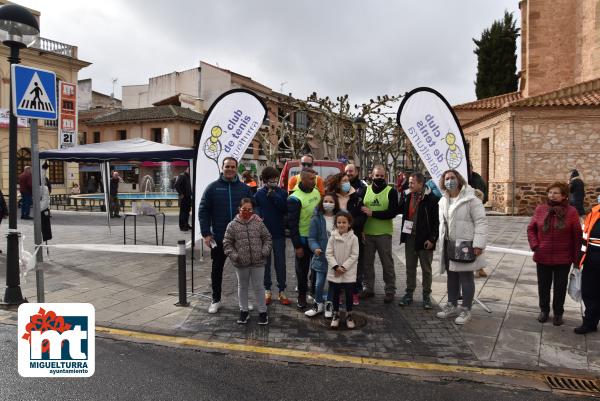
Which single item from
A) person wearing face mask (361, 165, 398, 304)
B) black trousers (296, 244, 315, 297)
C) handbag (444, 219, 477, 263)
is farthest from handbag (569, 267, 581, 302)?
black trousers (296, 244, 315, 297)

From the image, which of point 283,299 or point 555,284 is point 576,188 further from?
point 283,299

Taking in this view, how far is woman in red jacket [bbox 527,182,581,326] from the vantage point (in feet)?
16.7

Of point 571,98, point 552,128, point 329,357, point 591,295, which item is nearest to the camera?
point 329,357

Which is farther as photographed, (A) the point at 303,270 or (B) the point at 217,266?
(A) the point at 303,270

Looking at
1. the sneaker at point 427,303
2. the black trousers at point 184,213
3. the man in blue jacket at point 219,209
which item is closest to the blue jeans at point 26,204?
the black trousers at point 184,213

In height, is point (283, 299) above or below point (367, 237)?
below

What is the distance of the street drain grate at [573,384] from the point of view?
12.5ft

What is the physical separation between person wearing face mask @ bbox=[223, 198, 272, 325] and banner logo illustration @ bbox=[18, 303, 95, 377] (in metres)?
1.59

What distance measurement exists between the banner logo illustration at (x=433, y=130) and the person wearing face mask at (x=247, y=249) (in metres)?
2.88

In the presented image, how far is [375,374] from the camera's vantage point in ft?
13.3

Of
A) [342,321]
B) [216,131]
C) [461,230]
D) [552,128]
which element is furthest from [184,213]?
[552,128]

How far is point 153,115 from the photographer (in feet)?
142

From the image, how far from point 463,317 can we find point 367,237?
61.2 inches

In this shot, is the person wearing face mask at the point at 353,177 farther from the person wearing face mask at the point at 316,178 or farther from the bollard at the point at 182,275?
the bollard at the point at 182,275
